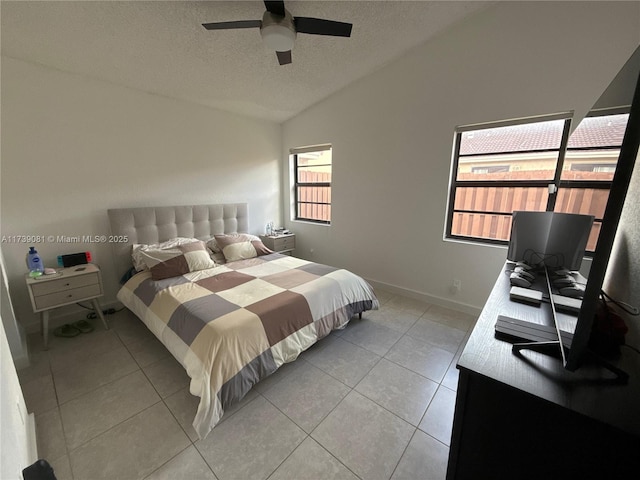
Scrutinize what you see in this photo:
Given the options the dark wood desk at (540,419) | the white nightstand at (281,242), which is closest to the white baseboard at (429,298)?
the white nightstand at (281,242)

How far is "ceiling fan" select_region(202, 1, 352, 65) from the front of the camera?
5.64 ft

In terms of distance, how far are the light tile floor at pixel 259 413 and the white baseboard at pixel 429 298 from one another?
0.66 metres

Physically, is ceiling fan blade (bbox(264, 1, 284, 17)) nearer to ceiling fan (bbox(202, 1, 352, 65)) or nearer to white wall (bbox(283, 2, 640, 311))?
ceiling fan (bbox(202, 1, 352, 65))

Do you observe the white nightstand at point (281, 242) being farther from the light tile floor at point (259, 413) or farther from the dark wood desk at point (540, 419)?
the dark wood desk at point (540, 419)

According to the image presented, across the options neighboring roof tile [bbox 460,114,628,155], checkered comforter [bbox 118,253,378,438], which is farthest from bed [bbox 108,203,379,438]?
neighboring roof tile [bbox 460,114,628,155]

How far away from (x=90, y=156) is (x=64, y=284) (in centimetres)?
128

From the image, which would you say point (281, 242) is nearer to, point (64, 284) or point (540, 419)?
point (64, 284)

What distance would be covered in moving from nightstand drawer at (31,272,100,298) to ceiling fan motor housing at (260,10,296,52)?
2.58m

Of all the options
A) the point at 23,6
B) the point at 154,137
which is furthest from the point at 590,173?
the point at 154,137

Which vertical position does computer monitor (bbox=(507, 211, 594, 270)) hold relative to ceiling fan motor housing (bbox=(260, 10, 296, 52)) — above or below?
below

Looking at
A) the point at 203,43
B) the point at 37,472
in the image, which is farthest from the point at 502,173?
the point at 37,472

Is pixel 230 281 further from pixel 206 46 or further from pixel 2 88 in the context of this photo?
pixel 2 88

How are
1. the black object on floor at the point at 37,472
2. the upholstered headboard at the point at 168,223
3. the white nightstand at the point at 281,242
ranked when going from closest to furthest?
the black object on floor at the point at 37,472
the upholstered headboard at the point at 168,223
the white nightstand at the point at 281,242

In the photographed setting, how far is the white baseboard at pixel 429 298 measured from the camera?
2.87 m
